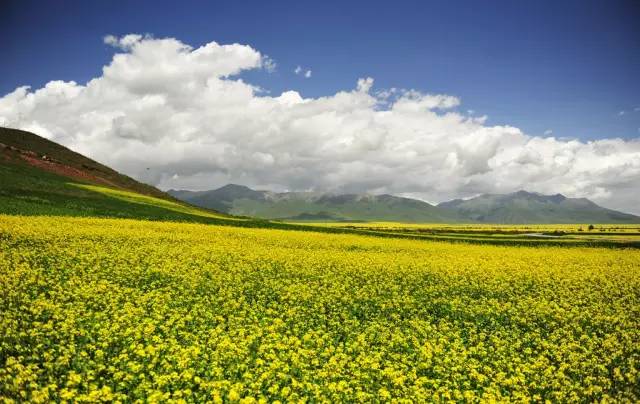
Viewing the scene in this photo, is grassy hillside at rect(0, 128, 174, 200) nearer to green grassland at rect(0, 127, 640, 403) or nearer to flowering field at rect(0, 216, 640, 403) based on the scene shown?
green grassland at rect(0, 127, 640, 403)

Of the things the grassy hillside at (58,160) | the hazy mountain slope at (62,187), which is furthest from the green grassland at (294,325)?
the grassy hillside at (58,160)

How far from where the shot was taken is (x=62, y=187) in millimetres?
71062

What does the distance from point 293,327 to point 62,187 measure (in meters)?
68.9

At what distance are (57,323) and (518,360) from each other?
675 inches

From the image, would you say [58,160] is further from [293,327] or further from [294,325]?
[294,325]

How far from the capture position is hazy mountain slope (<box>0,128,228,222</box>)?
56.6 m

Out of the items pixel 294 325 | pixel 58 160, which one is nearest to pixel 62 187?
pixel 58 160

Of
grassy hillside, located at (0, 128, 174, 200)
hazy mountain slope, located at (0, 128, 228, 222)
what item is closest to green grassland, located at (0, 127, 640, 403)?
hazy mountain slope, located at (0, 128, 228, 222)

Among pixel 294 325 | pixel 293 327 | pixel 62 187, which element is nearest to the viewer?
pixel 294 325

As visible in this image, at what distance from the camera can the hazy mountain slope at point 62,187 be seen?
56.6 m

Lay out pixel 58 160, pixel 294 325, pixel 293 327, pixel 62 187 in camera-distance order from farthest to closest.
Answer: pixel 58 160 < pixel 62 187 < pixel 293 327 < pixel 294 325

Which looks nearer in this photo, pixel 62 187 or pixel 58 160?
pixel 62 187

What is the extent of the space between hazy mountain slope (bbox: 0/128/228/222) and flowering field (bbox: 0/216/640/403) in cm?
2445

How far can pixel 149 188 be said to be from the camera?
108438 millimetres
